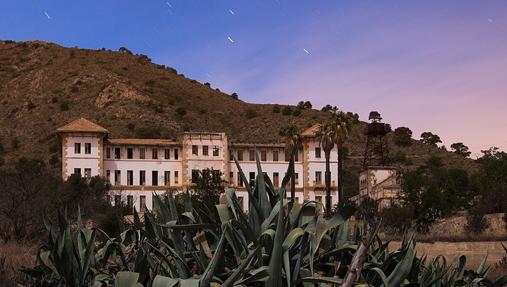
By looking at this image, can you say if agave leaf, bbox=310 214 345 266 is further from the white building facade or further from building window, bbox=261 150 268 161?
building window, bbox=261 150 268 161

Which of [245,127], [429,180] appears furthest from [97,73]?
[429,180]

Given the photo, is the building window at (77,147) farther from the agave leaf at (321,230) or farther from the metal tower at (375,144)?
the agave leaf at (321,230)

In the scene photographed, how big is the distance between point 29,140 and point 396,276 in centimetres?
10460

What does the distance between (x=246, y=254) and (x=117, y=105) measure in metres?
114

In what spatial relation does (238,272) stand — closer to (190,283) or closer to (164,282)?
(190,283)

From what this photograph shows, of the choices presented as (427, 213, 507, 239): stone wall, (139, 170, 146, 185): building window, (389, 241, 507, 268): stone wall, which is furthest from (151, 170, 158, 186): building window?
(389, 241, 507, 268): stone wall

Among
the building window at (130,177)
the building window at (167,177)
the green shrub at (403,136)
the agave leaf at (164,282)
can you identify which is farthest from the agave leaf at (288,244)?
the green shrub at (403,136)

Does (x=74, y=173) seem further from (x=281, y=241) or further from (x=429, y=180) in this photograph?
(x=281, y=241)

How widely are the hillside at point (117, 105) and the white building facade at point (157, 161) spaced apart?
14380 mm

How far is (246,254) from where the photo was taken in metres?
5.56

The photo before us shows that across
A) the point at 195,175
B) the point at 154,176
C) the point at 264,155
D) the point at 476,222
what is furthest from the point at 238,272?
the point at 264,155

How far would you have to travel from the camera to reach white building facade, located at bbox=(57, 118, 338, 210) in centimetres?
7681

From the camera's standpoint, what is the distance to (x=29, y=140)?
10444 centimetres

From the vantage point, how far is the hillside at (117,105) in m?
105
